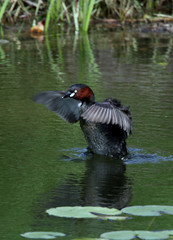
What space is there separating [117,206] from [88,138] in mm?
1569

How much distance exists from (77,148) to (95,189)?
1217 millimetres

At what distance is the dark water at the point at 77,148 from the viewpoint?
4.13 meters

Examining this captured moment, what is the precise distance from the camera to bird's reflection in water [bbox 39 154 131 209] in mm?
4391

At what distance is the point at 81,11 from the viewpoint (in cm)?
1468

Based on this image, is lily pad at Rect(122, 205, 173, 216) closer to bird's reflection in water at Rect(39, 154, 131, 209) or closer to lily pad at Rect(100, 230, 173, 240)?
lily pad at Rect(100, 230, 173, 240)

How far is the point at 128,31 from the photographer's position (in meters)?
15.6

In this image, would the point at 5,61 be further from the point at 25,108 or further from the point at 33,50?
the point at 25,108

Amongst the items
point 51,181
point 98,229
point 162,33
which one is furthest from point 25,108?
point 162,33

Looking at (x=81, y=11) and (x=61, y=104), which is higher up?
(x=81, y=11)

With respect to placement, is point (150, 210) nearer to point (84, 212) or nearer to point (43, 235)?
point (84, 212)

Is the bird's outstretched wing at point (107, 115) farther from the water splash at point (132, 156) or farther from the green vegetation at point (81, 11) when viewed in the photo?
the green vegetation at point (81, 11)

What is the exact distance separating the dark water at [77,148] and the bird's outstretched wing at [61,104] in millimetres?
340

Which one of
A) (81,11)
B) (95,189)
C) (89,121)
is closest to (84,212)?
(95,189)

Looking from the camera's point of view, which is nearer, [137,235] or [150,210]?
[137,235]
